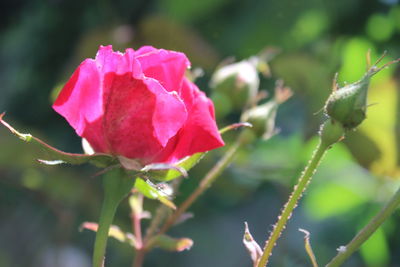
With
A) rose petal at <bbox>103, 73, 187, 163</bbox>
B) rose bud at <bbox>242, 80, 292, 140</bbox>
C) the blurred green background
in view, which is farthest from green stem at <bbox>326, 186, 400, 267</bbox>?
the blurred green background

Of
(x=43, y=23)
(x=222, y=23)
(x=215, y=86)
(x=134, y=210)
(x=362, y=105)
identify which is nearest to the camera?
(x=362, y=105)

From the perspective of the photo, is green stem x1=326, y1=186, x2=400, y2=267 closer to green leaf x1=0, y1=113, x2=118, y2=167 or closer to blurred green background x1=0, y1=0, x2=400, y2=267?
green leaf x1=0, y1=113, x2=118, y2=167

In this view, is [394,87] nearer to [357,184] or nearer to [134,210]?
[357,184]

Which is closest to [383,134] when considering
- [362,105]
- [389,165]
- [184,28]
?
[389,165]

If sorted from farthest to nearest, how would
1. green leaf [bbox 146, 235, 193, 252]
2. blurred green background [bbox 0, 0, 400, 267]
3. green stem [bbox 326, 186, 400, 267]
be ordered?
blurred green background [bbox 0, 0, 400, 267] → green leaf [bbox 146, 235, 193, 252] → green stem [bbox 326, 186, 400, 267]

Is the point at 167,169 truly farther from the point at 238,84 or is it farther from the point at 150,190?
the point at 238,84

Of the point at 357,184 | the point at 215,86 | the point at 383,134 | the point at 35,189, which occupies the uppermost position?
the point at 215,86
